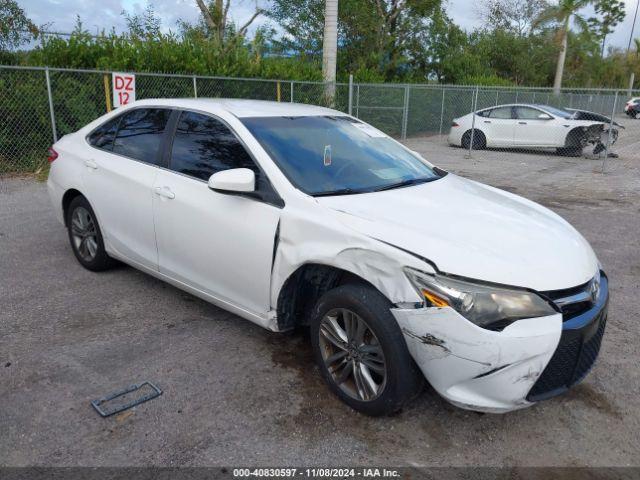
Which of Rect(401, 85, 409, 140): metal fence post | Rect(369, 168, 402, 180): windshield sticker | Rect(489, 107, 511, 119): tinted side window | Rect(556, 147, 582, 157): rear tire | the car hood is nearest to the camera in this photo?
the car hood

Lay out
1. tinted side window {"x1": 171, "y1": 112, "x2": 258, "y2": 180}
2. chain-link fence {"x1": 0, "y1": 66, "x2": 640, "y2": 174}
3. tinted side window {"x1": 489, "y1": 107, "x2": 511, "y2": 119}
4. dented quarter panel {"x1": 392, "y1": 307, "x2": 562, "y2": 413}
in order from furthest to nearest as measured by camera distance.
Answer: tinted side window {"x1": 489, "y1": 107, "x2": 511, "y2": 119}
chain-link fence {"x1": 0, "y1": 66, "x2": 640, "y2": 174}
tinted side window {"x1": 171, "y1": 112, "x2": 258, "y2": 180}
dented quarter panel {"x1": 392, "y1": 307, "x2": 562, "y2": 413}

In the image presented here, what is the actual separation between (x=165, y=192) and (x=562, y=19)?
116 feet

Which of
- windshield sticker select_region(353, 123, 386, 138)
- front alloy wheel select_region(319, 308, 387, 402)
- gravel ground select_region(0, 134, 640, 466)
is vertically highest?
windshield sticker select_region(353, 123, 386, 138)

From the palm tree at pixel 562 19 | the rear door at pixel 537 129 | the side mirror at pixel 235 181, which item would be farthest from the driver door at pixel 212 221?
the palm tree at pixel 562 19

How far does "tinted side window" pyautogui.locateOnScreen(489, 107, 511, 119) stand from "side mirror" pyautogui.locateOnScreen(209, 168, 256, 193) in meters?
13.6

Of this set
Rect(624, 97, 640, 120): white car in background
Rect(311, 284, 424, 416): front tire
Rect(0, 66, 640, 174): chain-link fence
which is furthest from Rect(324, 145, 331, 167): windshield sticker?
Rect(624, 97, 640, 120): white car in background

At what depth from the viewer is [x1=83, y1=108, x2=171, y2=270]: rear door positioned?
4016 mm

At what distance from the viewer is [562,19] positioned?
1283 inches

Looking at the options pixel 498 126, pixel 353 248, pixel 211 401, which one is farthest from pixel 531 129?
pixel 211 401

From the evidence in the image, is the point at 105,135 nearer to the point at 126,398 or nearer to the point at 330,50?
the point at 126,398

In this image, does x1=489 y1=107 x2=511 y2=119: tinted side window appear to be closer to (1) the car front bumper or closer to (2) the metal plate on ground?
(1) the car front bumper

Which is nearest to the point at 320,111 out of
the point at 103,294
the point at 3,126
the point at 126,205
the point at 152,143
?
the point at 152,143

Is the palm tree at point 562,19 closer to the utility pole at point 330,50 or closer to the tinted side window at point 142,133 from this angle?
the utility pole at point 330,50

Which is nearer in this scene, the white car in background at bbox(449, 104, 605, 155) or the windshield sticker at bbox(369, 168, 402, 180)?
the windshield sticker at bbox(369, 168, 402, 180)
